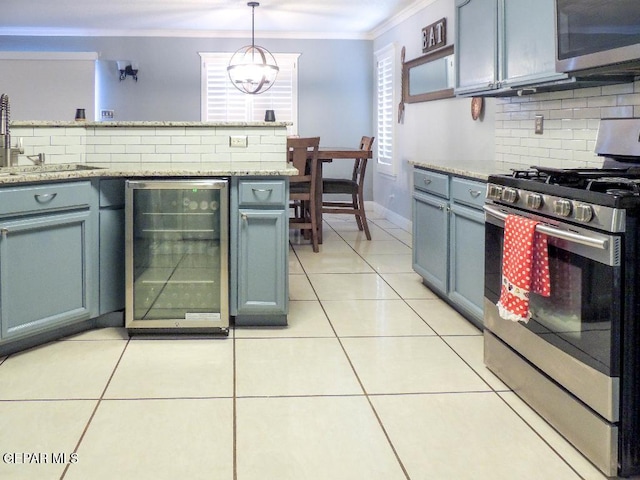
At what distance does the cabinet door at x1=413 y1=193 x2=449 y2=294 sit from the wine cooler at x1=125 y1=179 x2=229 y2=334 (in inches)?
50.8

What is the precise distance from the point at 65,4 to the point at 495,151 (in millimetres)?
4572

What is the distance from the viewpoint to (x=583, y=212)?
2.20 metres

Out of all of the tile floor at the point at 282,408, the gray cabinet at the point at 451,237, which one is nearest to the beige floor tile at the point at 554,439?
the tile floor at the point at 282,408

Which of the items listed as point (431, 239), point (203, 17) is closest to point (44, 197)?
point (431, 239)

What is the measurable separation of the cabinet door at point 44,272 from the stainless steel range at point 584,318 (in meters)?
1.98

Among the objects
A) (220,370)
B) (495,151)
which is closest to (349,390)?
(220,370)

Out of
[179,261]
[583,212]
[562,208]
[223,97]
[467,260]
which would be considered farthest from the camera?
[223,97]

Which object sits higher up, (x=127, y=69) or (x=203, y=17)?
(x=203, y=17)

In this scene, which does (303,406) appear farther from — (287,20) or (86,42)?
(86,42)

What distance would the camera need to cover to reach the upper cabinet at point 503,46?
11.1 feet

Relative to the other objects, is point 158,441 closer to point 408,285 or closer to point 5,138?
point 5,138

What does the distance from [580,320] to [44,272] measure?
7.72 feet

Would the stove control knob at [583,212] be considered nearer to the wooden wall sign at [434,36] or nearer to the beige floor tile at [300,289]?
the beige floor tile at [300,289]

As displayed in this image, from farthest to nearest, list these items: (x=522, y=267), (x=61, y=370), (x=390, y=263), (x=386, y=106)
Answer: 1. (x=386, y=106)
2. (x=390, y=263)
3. (x=61, y=370)
4. (x=522, y=267)
